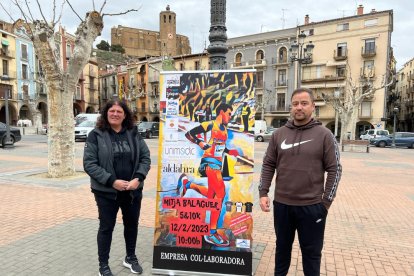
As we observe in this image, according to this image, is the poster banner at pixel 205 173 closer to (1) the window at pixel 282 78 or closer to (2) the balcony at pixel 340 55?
(2) the balcony at pixel 340 55

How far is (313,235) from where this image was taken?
2627 mm

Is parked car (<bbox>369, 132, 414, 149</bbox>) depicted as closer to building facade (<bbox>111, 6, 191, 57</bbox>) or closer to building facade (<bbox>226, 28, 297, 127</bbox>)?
building facade (<bbox>226, 28, 297, 127</bbox>)

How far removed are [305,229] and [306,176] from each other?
1.46 feet

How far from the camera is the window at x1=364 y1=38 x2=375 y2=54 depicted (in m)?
36.2

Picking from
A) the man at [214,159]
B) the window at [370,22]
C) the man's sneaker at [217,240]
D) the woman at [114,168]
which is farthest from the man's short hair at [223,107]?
the window at [370,22]

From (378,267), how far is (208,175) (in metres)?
2.15

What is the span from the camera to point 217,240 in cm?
325

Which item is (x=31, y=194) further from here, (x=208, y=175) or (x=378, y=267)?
(x=378, y=267)

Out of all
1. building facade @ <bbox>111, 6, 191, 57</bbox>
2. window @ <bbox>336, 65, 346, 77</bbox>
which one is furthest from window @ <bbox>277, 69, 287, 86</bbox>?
building facade @ <bbox>111, 6, 191, 57</bbox>

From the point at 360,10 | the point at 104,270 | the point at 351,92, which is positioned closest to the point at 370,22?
the point at 360,10

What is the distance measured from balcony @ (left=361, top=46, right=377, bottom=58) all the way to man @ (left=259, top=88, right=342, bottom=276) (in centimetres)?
3889

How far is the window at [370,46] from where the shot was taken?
36.2 m

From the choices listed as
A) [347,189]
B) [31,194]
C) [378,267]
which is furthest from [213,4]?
[347,189]

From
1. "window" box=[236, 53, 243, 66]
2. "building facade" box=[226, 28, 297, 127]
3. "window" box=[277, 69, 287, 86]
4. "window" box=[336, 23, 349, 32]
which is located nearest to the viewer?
"window" box=[336, 23, 349, 32]
